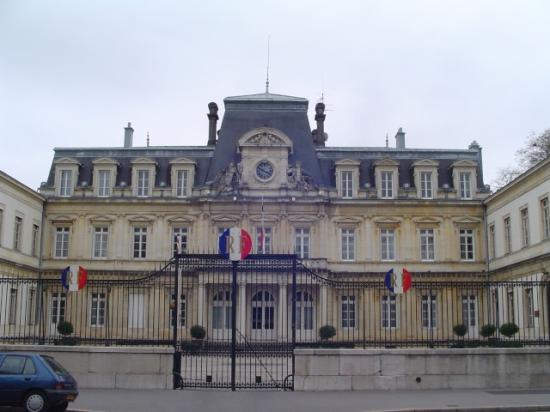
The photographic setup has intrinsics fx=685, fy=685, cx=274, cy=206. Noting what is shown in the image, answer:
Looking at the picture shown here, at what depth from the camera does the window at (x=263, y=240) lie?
39.2 meters

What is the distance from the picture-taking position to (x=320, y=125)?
48312 mm

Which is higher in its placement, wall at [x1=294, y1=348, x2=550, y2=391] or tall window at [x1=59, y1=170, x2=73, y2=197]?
tall window at [x1=59, y1=170, x2=73, y2=197]

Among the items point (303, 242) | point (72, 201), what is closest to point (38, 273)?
point (72, 201)

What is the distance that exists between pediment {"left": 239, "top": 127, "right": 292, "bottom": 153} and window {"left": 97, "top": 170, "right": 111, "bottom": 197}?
8.67 metres

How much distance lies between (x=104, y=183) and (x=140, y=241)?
4.34m

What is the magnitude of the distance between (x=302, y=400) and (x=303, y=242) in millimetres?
25579

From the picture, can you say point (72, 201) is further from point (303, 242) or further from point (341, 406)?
point (341, 406)

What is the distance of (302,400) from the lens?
15.8 metres

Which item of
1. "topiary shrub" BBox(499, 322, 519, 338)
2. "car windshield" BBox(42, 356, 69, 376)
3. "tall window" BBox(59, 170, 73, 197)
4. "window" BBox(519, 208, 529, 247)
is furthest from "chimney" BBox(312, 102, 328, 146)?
"car windshield" BBox(42, 356, 69, 376)

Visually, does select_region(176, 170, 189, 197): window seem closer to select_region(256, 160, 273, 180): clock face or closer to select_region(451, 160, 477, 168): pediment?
select_region(256, 160, 273, 180): clock face

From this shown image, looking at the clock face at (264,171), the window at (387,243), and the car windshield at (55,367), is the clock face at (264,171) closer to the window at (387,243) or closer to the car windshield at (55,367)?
the window at (387,243)

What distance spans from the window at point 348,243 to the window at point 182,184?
10.1 meters

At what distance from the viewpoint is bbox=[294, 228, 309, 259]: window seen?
41.1 metres

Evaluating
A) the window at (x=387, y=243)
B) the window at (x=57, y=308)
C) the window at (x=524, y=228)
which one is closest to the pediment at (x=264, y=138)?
the window at (x=387, y=243)
